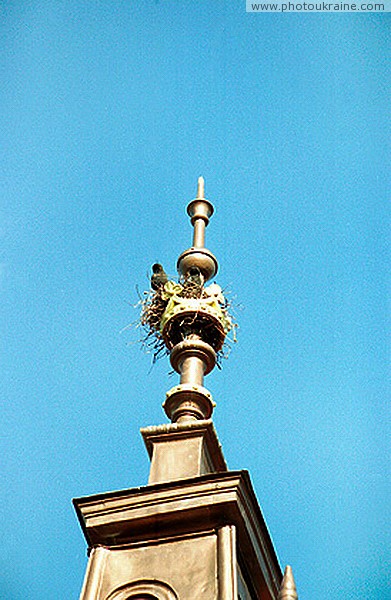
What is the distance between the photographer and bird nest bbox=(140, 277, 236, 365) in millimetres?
9938

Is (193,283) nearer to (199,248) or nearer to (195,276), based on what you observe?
(195,276)

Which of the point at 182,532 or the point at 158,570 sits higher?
the point at 182,532

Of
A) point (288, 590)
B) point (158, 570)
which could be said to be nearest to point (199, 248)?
point (158, 570)

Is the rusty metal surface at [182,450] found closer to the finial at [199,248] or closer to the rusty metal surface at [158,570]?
the rusty metal surface at [158,570]

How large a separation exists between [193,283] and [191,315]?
1.86 ft

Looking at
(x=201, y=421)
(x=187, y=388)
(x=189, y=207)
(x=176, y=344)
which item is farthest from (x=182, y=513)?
(x=189, y=207)

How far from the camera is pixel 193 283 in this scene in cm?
1043

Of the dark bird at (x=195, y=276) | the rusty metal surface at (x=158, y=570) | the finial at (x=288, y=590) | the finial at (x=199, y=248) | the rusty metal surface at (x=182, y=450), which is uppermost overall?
the finial at (x=199, y=248)

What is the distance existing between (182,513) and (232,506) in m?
0.34

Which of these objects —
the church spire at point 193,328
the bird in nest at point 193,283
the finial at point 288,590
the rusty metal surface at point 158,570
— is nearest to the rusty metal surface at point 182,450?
the church spire at point 193,328

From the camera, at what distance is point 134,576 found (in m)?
7.22

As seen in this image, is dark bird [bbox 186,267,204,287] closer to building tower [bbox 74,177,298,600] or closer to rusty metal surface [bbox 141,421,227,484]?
building tower [bbox 74,177,298,600]

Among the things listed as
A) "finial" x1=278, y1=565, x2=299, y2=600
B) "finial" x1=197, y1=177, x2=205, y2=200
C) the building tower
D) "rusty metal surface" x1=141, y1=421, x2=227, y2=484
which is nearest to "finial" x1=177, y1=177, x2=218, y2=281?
"finial" x1=197, y1=177, x2=205, y2=200

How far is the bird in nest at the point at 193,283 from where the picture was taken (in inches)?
403
